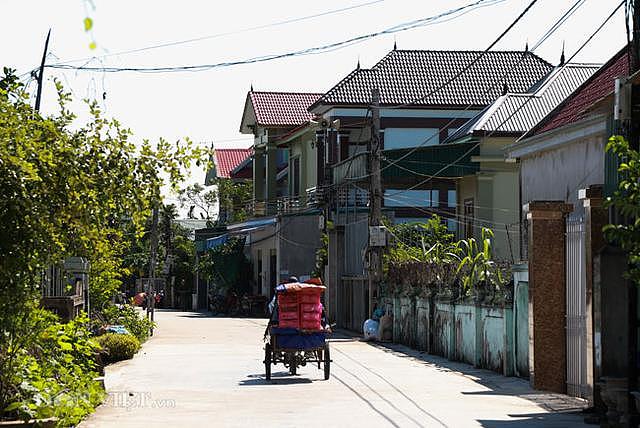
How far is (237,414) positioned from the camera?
15.9 metres

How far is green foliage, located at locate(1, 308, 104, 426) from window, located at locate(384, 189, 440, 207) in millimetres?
33444

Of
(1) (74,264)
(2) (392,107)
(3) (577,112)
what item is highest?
(2) (392,107)

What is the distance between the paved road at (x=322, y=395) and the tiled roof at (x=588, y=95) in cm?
560

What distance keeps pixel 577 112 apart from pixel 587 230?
8642 millimetres

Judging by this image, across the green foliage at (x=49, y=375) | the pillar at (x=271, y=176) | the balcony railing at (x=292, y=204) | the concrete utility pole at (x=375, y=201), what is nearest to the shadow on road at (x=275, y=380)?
the green foliage at (x=49, y=375)

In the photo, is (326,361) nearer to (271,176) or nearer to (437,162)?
(437,162)

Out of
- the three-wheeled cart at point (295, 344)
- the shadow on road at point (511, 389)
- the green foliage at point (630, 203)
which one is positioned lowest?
the shadow on road at point (511, 389)

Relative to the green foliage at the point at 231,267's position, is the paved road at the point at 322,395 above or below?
below

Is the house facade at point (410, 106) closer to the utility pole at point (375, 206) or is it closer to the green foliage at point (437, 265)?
the green foliage at point (437, 265)

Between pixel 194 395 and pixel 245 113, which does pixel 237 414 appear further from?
pixel 245 113

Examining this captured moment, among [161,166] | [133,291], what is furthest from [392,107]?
[133,291]

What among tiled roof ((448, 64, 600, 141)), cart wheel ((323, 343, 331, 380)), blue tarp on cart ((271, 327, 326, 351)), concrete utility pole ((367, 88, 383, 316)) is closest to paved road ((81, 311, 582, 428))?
cart wheel ((323, 343, 331, 380))

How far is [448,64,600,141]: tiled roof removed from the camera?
38531mm

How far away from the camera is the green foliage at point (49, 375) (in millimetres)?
13555
